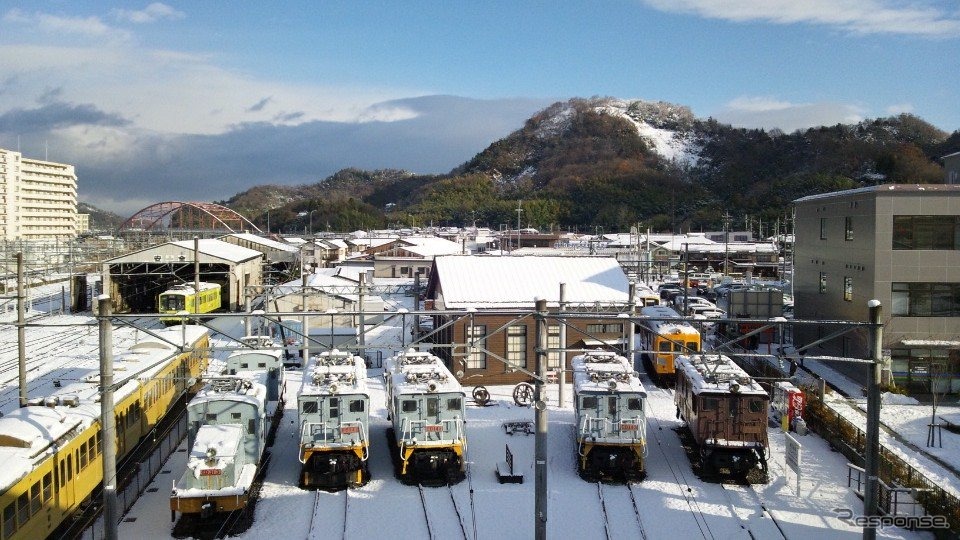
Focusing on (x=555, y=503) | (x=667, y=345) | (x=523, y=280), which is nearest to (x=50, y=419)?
(x=555, y=503)

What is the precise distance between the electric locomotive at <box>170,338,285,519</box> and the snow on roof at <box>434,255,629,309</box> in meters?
8.98

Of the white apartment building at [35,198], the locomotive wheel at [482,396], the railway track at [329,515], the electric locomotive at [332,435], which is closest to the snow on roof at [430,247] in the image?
the locomotive wheel at [482,396]

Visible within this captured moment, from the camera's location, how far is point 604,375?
15812mm

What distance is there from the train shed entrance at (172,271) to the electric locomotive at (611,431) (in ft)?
81.4

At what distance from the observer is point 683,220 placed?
11481 centimetres

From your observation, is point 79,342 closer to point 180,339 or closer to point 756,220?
point 180,339

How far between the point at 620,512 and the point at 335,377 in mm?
6387

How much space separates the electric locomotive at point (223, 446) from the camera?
39.4 feet

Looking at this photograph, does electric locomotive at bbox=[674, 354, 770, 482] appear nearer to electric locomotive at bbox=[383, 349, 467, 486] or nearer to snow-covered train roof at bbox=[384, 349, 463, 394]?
electric locomotive at bbox=[383, 349, 467, 486]

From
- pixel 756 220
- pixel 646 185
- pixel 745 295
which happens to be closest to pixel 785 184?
pixel 756 220

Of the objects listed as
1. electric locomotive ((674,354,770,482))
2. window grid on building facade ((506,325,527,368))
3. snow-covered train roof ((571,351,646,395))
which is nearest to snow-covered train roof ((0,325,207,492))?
snow-covered train roof ((571,351,646,395))

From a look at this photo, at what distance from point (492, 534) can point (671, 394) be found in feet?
36.8

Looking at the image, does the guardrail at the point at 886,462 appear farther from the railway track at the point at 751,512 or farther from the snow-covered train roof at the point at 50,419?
the snow-covered train roof at the point at 50,419

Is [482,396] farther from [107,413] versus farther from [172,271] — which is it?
[172,271]
